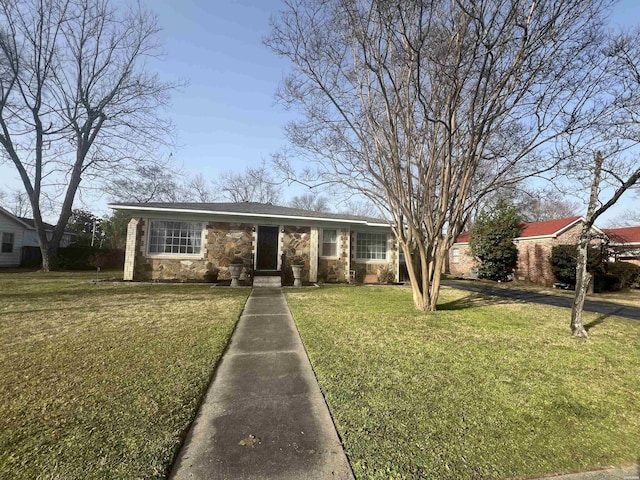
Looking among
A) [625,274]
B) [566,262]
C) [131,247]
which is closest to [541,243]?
[566,262]

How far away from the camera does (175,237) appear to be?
11570 mm

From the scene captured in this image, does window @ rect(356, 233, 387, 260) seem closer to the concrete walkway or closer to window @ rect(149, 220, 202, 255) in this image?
window @ rect(149, 220, 202, 255)

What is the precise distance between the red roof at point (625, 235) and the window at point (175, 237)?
76.5ft

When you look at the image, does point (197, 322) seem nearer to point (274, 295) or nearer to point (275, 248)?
point (274, 295)

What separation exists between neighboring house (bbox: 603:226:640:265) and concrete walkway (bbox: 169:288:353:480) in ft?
55.5

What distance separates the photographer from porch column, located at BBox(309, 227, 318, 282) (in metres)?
12.4

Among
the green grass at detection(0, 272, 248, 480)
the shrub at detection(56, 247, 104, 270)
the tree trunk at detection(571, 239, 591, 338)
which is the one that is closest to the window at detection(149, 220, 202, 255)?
the green grass at detection(0, 272, 248, 480)

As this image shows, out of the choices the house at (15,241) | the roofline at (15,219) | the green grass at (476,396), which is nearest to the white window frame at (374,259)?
the green grass at (476,396)

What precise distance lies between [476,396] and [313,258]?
9957 millimetres

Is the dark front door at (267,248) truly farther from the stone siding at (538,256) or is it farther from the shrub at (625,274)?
the shrub at (625,274)

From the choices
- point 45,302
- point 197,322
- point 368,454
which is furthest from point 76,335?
point 368,454

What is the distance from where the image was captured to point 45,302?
268 inches

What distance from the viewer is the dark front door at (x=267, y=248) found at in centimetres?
1215

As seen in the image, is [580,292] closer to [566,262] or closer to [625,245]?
[566,262]
